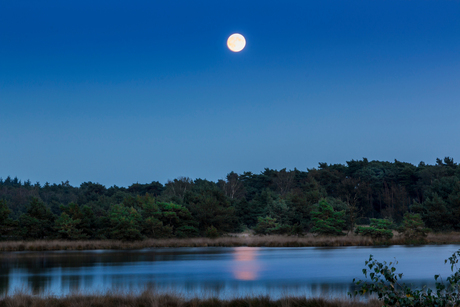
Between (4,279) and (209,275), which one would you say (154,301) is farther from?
(4,279)

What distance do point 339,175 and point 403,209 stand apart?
21.0 metres

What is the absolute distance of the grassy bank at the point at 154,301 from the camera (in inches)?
516

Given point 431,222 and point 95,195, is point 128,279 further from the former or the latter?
point 95,195

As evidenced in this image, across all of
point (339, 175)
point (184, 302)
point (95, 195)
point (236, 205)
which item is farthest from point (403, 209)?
point (184, 302)

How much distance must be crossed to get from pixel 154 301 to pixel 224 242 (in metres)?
41.2

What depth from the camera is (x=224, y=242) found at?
54.3 m

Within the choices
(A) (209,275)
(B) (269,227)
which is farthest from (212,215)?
(A) (209,275)

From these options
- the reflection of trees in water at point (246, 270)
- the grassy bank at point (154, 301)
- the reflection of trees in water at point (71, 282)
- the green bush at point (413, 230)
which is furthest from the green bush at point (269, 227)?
the grassy bank at point (154, 301)

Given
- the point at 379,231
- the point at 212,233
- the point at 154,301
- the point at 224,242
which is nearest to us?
the point at 154,301

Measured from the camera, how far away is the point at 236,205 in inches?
2781

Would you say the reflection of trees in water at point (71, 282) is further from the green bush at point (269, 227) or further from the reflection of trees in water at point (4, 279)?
the green bush at point (269, 227)

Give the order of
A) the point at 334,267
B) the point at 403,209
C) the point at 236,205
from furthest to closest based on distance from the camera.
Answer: the point at 403,209 < the point at 236,205 < the point at 334,267

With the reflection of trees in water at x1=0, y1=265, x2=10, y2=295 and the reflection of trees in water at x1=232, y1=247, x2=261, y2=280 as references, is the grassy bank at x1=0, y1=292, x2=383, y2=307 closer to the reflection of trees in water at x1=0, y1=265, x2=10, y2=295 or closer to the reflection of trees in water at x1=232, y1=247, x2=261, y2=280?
the reflection of trees in water at x1=0, y1=265, x2=10, y2=295

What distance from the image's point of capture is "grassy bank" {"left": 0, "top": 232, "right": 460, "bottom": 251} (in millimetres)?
48031
